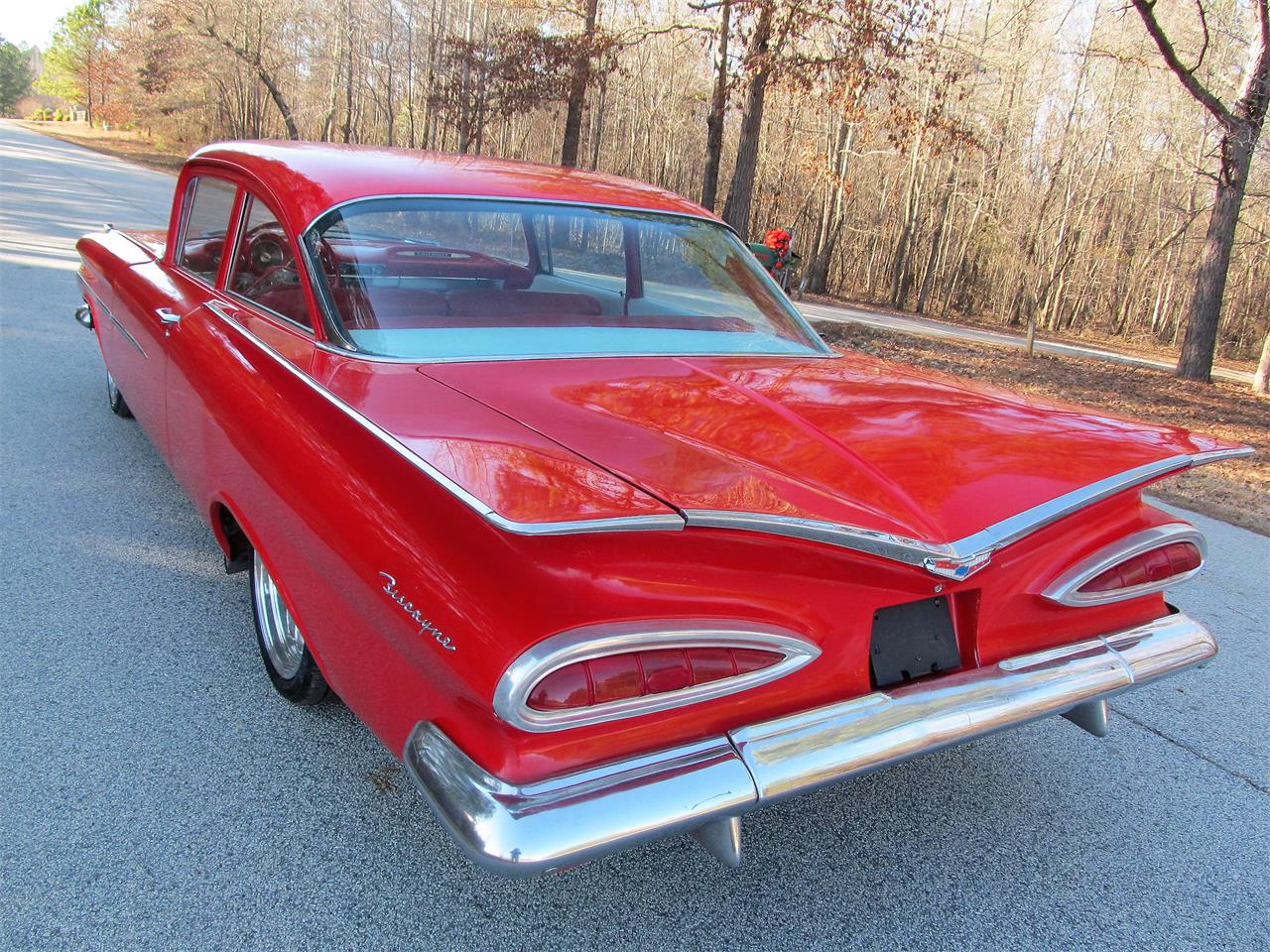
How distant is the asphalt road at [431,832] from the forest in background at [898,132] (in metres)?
11.9

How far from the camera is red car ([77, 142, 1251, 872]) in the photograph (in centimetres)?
146

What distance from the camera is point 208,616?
2990mm

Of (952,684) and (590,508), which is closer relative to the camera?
(590,508)

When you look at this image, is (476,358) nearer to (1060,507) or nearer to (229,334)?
(229,334)

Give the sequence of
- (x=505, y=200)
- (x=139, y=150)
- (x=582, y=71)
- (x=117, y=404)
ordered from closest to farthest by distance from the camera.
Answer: (x=505, y=200) → (x=117, y=404) → (x=582, y=71) → (x=139, y=150)

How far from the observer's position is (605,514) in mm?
1434

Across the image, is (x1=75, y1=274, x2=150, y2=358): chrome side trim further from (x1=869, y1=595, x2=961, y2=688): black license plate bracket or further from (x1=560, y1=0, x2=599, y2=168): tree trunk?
(x1=560, y1=0, x2=599, y2=168): tree trunk

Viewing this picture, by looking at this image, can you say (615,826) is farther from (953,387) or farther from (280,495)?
(953,387)

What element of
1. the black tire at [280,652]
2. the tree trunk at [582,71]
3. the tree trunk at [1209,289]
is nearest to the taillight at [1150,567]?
the black tire at [280,652]

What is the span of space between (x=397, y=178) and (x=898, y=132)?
17.5 meters

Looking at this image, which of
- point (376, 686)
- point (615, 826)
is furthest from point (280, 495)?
point (615, 826)

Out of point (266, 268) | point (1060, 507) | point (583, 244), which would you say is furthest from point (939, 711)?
point (266, 268)

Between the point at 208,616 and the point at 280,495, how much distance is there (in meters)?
1.14

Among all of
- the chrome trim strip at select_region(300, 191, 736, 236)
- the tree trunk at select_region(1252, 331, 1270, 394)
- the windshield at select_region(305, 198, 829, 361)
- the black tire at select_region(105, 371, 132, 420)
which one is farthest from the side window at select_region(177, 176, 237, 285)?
the tree trunk at select_region(1252, 331, 1270, 394)
